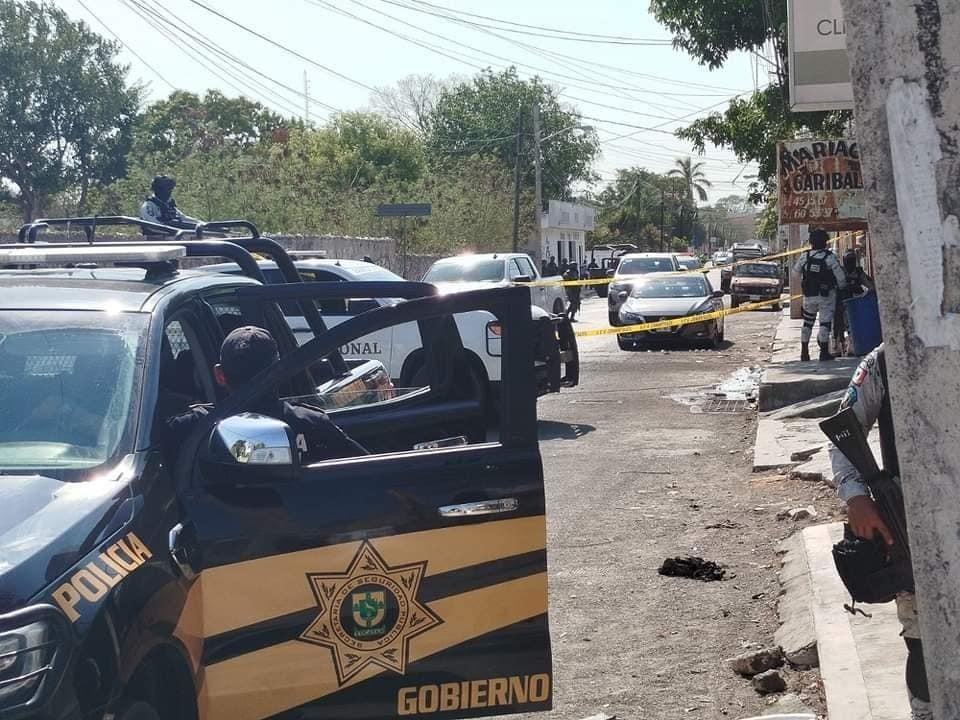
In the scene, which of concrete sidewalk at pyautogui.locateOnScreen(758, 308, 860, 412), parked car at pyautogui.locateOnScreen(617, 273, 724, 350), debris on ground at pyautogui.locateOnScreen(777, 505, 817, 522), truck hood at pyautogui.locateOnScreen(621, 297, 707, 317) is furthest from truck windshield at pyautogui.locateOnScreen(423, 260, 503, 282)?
debris on ground at pyautogui.locateOnScreen(777, 505, 817, 522)

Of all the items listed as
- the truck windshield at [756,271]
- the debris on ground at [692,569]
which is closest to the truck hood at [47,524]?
the debris on ground at [692,569]

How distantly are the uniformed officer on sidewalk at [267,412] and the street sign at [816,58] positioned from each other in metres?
10.3

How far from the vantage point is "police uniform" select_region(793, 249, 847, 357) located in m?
17.3

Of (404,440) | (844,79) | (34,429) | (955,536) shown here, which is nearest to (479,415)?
(404,440)

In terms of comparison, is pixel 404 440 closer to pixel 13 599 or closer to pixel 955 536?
pixel 13 599

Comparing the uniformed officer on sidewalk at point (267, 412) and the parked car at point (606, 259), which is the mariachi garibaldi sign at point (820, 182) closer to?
the uniformed officer on sidewalk at point (267, 412)

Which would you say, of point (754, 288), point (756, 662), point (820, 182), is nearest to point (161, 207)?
point (756, 662)

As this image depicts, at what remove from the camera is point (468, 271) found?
19094 mm

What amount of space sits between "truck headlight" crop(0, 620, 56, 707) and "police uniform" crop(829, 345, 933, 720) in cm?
237

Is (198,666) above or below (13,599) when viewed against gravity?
below

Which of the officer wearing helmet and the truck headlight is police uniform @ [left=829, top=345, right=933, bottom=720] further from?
the officer wearing helmet

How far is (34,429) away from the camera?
3.94m

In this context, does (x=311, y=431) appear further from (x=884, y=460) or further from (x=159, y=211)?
(x=159, y=211)

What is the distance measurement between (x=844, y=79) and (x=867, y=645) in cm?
893
